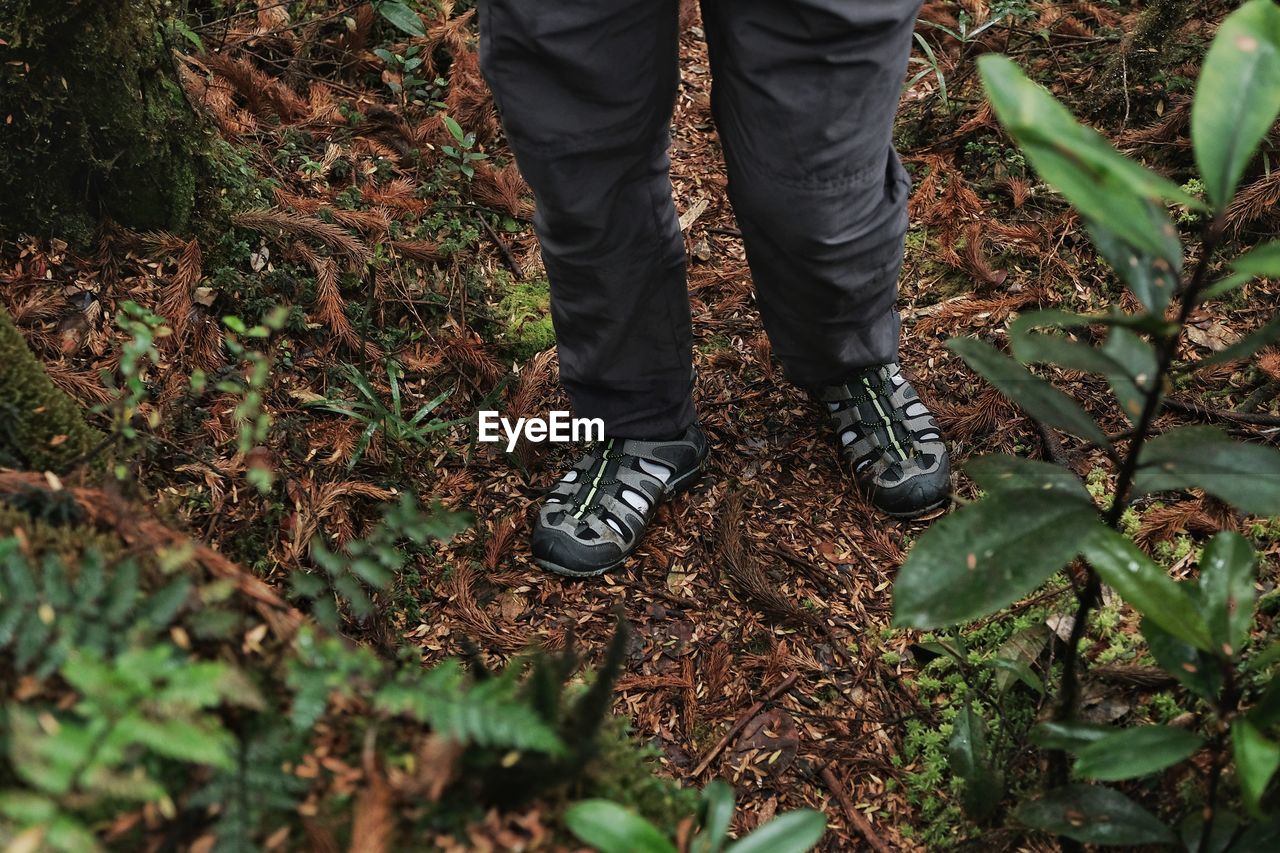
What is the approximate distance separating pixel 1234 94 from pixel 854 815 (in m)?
1.59

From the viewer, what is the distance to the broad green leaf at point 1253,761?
112 centimetres

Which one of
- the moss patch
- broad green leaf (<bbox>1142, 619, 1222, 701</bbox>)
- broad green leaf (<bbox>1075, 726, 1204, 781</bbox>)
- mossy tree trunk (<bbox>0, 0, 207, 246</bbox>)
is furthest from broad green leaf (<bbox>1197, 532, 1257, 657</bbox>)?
mossy tree trunk (<bbox>0, 0, 207, 246</bbox>)

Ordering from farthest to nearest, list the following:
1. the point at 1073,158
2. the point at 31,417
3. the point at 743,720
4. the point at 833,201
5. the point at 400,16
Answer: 1. the point at 400,16
2. the point at 743,720
3. the point at 833,201
4. the point at 31,417
5. the point at 1073,158

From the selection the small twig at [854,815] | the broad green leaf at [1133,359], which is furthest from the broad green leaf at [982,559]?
the small twig at [854,815]

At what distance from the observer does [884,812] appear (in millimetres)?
2062

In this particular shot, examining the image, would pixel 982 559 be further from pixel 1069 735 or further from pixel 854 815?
pixel 854 815

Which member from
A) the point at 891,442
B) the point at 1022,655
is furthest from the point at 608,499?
the point at 1022,655

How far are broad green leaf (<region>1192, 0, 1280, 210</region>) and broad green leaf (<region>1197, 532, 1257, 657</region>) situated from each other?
62 cm

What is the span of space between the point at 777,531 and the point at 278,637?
175 cm

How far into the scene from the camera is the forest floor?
2273 mm

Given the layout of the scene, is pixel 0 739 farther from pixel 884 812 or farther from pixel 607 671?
pixel 884 812

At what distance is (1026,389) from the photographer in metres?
1.36

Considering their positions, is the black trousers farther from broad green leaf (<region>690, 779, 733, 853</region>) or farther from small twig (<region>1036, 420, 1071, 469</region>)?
broad green leaf (<region>690, 779, 733, 853</region>)

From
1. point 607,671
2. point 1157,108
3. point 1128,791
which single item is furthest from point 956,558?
point 1157,108
